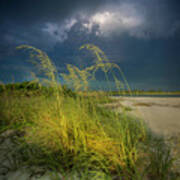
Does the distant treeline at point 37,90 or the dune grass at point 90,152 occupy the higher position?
the distant treeline at point 37,90

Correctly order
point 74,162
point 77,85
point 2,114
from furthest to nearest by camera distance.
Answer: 1. point 2,114
2. point 77,85
3. point 74,162

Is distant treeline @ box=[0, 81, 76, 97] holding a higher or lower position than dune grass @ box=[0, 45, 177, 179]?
higher

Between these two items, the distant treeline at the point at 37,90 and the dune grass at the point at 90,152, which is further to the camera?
the distant treeline at the point at 37,90

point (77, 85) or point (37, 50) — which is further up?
point (37, 50)

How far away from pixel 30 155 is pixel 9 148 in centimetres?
32

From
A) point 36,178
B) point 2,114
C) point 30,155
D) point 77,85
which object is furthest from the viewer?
point 2,114

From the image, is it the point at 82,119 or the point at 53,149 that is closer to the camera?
the point at 53,149

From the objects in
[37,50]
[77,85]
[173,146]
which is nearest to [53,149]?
[77,85]

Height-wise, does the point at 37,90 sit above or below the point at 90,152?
above

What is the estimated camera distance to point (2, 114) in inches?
102

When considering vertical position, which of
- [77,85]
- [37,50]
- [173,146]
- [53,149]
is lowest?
[173,146]

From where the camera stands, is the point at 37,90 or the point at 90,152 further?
the point at 37,90

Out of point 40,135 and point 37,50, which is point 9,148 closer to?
point 40,135

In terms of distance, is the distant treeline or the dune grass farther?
the distant treeline
